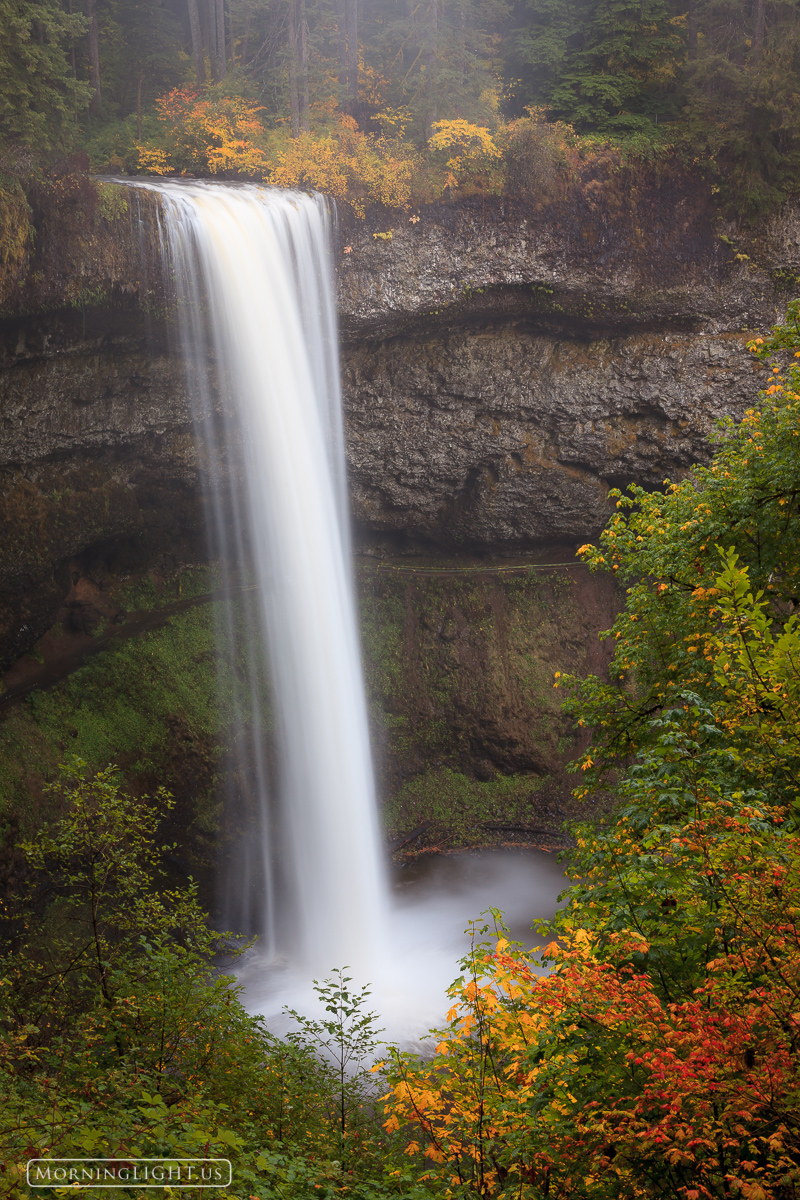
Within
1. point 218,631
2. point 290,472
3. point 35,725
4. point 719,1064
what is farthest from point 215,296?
point 719,1064

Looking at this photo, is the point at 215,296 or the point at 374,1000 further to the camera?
the point at 215,296

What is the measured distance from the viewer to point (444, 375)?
20484 millimetres

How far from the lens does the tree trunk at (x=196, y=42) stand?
74.9 ft

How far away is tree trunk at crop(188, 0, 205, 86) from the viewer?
22.8 meters

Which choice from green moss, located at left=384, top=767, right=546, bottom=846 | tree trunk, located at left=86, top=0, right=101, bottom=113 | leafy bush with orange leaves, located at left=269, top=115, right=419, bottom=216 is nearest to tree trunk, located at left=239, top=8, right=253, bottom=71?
tree trunk, located at left=86, top=0, right=101, bottom=113

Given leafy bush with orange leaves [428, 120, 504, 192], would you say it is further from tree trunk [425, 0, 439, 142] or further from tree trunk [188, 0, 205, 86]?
tree trunk [188, 0, 205, 86]

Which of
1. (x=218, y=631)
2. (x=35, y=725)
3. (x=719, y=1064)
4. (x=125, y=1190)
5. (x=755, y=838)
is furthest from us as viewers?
(x=218, y=631)

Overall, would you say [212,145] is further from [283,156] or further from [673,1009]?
[673,1009]

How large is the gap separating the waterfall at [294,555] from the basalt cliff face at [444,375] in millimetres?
1175

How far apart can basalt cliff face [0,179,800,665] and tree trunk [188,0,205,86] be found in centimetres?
998

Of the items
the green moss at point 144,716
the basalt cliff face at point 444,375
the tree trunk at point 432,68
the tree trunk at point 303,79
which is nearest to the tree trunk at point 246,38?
the tree trunk at point 303,79

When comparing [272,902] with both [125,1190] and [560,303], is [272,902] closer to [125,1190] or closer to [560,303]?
[125,1190]

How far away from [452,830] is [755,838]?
16.9 meters

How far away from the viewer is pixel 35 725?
17109 mm
